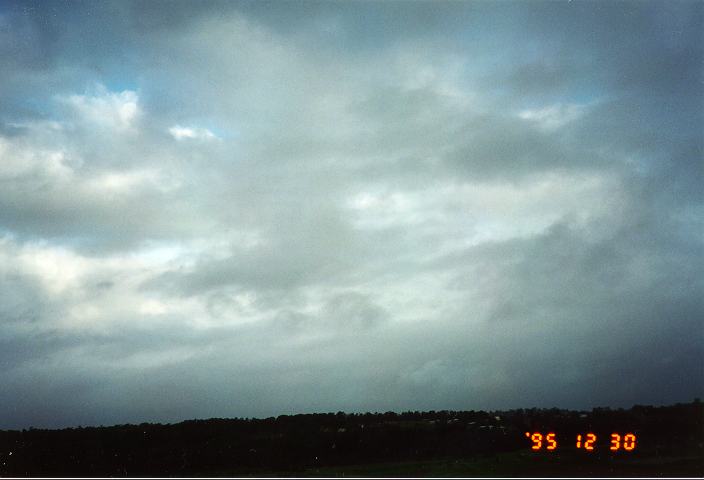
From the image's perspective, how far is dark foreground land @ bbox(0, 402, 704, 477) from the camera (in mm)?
35656

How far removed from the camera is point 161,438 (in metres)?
72.9

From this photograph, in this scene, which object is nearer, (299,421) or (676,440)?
(676,440)

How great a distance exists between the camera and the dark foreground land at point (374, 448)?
117 feet

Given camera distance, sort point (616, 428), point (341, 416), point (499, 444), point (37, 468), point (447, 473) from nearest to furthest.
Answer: point (616, 428) → point (447, 473) → point (499, 444) → point (37, 468) → point (341, 416)

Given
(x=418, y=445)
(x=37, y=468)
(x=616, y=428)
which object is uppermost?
(x=616, y=428)

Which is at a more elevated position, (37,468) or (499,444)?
(499,444)

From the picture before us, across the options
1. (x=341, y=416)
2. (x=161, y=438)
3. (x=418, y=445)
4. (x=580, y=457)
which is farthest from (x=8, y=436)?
(x=580, y=457)

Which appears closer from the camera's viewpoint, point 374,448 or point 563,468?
point 563,468

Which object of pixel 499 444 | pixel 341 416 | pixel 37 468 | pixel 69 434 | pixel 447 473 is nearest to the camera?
pixel 447 473

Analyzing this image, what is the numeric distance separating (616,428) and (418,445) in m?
25.4

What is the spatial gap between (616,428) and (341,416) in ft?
176

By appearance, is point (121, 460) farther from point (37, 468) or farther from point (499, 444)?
point (499, 444)

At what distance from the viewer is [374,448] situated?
5759cm

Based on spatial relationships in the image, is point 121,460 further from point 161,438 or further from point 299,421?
point 299,421
